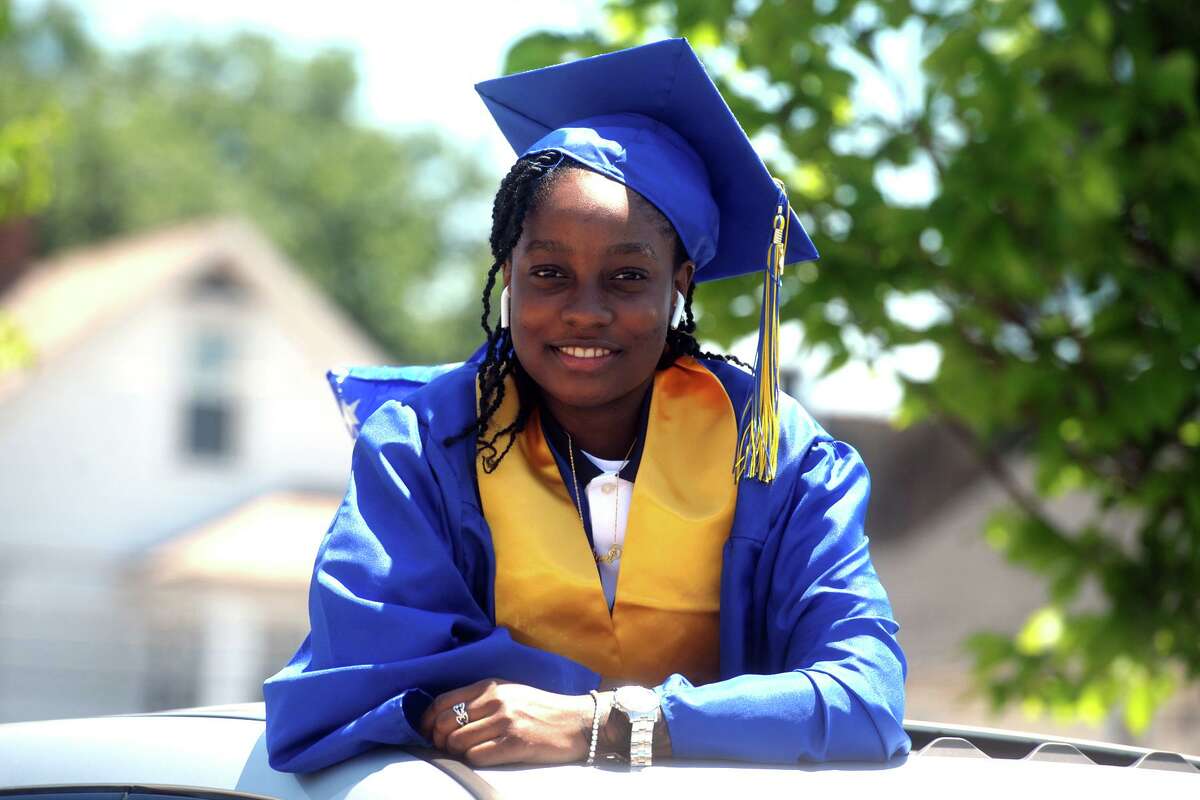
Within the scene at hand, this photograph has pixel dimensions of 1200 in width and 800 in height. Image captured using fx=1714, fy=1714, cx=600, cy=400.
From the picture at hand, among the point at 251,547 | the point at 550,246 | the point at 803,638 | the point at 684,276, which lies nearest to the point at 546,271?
the point at 550,246

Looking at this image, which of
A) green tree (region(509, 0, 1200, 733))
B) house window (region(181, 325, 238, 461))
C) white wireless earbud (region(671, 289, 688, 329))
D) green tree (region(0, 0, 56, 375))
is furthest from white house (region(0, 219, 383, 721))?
white wireless earbud (region(671, 289, 688, 329))

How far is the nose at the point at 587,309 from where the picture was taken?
243cm

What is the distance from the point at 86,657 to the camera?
1845 centimetres

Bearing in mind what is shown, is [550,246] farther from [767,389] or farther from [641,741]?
[641,741]

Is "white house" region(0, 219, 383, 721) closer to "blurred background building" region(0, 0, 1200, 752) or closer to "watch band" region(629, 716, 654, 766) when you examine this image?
"blurred background building" region(0, 0, 1200, 752)

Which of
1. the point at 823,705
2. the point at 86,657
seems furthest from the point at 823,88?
the point at 86,657

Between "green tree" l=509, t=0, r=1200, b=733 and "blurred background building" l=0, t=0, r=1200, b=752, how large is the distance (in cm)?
1

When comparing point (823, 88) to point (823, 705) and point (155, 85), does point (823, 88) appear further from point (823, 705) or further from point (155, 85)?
point (155, 85)

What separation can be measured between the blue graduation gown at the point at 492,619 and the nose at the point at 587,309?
22 centimetres

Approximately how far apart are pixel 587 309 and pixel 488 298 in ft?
1.18

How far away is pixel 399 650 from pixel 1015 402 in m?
3.23

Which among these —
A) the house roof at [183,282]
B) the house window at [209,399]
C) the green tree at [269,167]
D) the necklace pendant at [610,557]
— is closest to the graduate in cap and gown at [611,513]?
the necklace pendant at [610,557]

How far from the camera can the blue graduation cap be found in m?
2.48

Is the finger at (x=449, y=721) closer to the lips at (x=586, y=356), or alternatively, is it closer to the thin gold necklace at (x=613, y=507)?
the thin gold necklace at (x=613, y=507)
